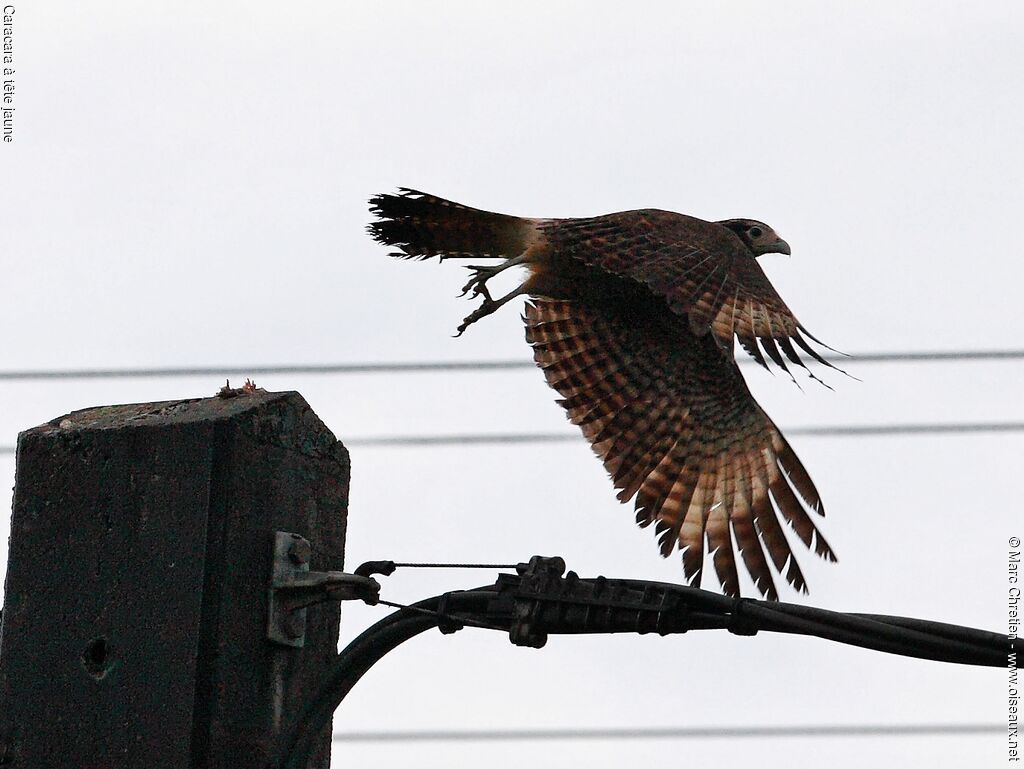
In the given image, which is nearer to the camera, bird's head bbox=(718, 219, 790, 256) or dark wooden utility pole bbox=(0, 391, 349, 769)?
dark wooden utility pole bbox=(0, 391, 349, 769)

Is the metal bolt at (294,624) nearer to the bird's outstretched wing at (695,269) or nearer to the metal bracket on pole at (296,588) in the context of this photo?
the metal bracket on pole at (296,588)

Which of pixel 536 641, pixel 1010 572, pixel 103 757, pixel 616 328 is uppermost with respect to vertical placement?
pixel 616 328

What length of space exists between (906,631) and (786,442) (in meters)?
2.38

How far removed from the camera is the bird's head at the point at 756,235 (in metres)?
6.61

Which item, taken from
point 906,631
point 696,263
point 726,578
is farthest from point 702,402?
point 906,631

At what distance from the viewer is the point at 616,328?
235 inches

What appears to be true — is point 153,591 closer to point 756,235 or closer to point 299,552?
point 299,552

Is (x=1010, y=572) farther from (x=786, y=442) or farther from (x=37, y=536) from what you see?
(x=37, y=536)

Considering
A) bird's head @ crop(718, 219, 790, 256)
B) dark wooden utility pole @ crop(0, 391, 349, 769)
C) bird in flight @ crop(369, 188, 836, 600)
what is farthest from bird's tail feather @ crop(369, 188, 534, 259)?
dark wooden utility pole @ crop(0, 391, 349, 769)

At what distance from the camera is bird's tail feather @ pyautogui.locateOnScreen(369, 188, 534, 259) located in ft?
18.4

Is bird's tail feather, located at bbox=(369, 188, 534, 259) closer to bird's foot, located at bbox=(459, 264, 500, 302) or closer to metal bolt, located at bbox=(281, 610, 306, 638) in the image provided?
bird's foot, located at bbox=(459, 264, 500, 302)

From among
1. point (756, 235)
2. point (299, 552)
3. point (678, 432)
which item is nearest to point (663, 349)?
point (678, 432)

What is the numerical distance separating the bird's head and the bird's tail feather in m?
1.14

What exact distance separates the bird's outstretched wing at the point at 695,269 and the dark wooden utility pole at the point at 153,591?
1839 millimetres
